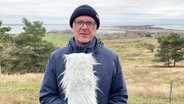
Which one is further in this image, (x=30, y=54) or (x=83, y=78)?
(x=30, y=54)

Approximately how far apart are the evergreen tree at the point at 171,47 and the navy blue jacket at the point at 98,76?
43846 millimetres

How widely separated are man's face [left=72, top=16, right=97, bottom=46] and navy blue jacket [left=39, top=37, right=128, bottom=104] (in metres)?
0.04

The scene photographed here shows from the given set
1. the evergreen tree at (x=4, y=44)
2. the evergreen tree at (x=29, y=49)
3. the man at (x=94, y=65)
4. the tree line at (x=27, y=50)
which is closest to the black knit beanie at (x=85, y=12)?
the man at (x=94, y=65)

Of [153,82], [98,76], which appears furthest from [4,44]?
[98,76]

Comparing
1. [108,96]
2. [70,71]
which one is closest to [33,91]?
[108,96]

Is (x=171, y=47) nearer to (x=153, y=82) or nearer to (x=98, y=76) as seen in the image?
(x=153, y=82)

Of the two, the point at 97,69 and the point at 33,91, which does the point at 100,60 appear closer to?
the point at 97,69

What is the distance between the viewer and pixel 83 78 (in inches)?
71.0

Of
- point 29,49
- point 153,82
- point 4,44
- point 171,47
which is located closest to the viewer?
point 4,44

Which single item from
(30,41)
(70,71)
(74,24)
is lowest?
(30,41)

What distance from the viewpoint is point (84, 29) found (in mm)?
2406

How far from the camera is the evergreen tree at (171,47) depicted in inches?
1802

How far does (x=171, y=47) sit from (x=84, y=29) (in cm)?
4567

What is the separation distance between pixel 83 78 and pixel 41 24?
115 feet
